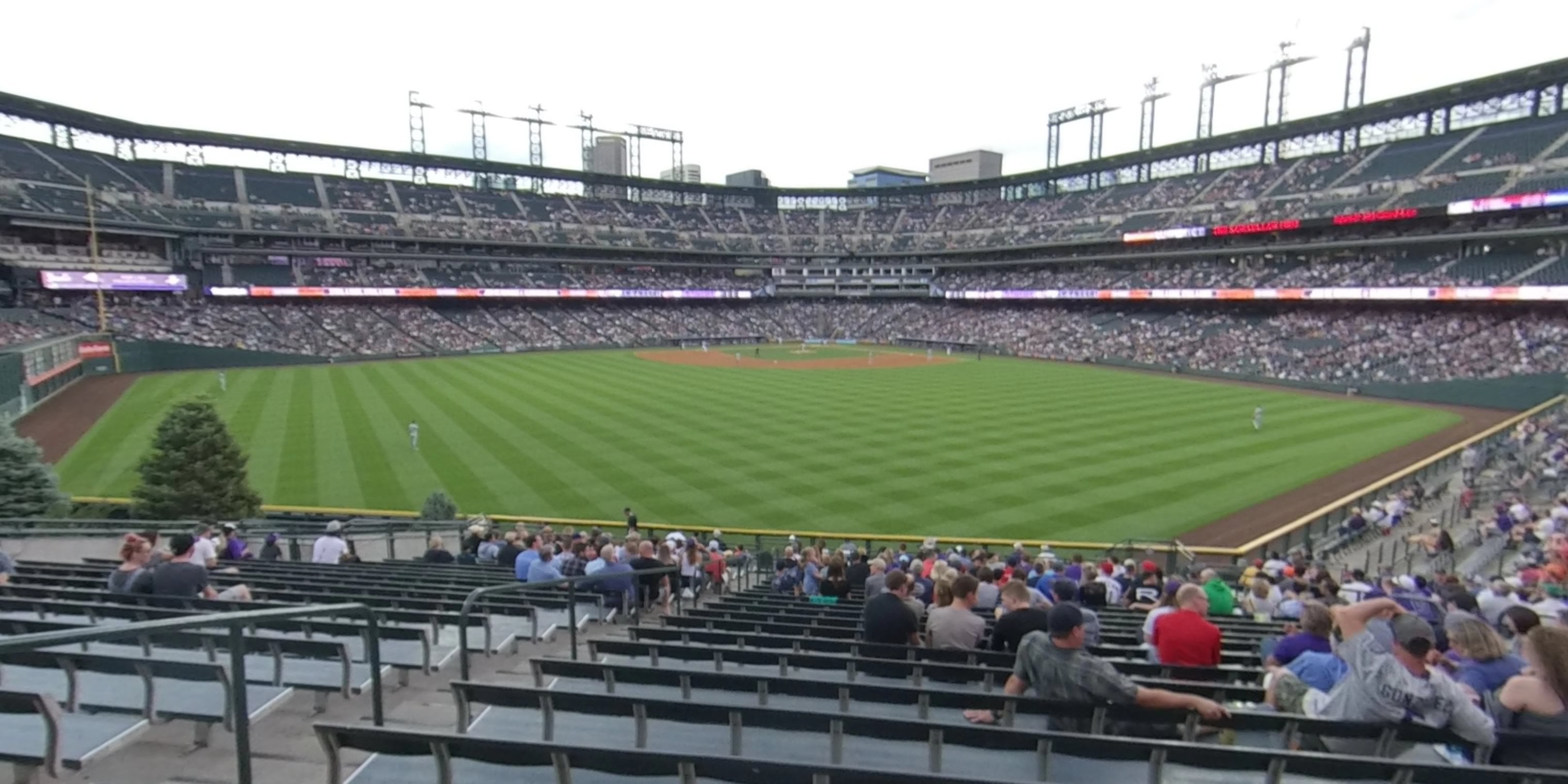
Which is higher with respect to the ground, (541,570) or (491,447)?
(541,570)

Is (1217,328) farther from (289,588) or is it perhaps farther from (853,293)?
(289,588)

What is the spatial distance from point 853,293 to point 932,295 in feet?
38.1

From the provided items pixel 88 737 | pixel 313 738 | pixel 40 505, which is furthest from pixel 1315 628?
pixel 40 505

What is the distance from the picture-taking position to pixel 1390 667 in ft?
14.3

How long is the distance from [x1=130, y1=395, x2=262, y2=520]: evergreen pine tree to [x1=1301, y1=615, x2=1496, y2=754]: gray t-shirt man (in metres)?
21.5

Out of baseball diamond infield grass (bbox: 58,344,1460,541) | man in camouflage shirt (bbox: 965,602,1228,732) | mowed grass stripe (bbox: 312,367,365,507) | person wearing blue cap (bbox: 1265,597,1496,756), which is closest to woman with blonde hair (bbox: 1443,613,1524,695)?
person wearing blue cap (bbox: 1265,597,1496,756)

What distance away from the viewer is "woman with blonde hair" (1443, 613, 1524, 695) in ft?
16.2

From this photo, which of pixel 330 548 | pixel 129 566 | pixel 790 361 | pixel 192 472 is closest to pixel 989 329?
pixel 790 361

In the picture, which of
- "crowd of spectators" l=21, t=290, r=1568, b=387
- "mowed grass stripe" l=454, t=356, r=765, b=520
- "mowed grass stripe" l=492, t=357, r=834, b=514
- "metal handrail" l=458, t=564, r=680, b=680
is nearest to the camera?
"metal handrail" l=458, t=564, r=680, b=680

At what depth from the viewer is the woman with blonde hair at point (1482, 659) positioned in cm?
493

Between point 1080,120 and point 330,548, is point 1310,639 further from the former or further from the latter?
point 1080,120

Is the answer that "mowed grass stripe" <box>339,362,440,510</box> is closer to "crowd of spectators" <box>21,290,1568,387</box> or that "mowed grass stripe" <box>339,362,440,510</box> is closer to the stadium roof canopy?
"crowd of spectators" <box>21,290,1568,387</box>

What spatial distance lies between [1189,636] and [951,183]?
353 feet

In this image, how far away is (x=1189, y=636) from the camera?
6.28 meters
